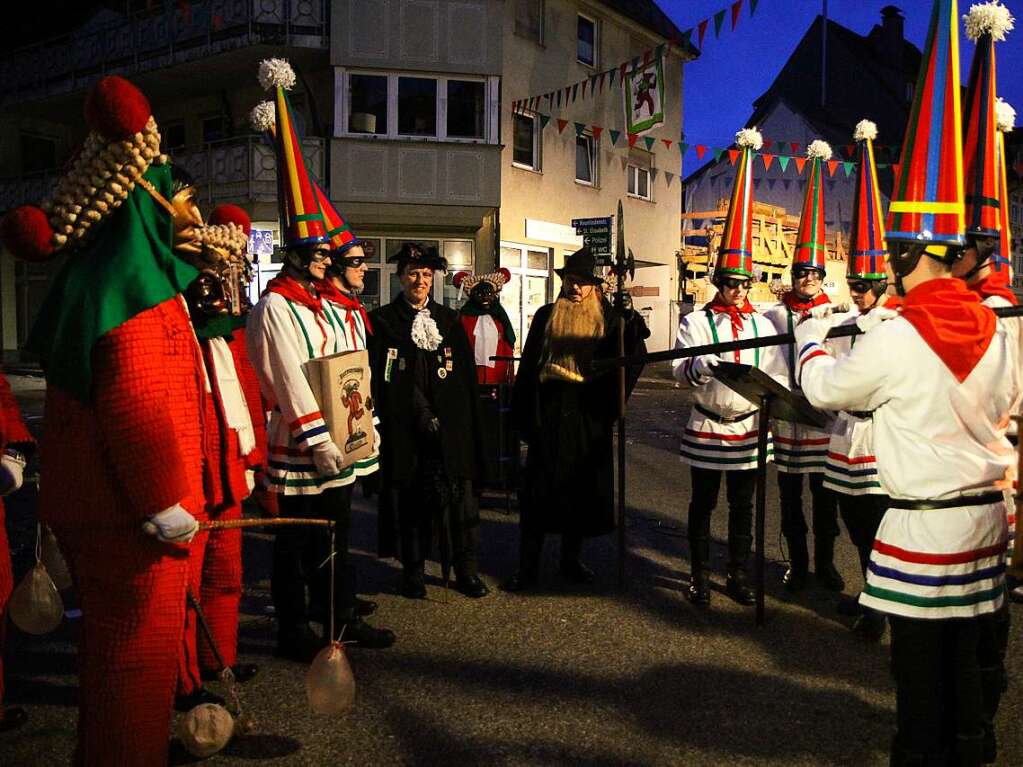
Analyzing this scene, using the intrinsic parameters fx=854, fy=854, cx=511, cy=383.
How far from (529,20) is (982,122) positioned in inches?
775

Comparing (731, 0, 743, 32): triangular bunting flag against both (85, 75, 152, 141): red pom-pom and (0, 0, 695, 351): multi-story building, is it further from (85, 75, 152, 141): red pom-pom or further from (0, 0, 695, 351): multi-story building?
(85, 75, 152, 141): red pom-pom

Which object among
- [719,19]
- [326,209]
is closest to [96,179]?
[326,209]

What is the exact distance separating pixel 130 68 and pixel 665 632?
21.9 m

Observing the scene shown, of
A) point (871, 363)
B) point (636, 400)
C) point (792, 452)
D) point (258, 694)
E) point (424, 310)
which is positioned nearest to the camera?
point (871, 363)

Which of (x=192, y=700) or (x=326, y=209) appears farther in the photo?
(x=326, y=209)

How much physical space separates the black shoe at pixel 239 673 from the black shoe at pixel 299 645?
0.25 meters

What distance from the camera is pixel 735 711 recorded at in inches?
142

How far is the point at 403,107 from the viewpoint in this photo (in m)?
19.5

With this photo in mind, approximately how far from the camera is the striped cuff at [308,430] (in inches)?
155

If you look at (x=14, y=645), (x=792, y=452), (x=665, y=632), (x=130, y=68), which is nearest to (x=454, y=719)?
(x=665, y=632)

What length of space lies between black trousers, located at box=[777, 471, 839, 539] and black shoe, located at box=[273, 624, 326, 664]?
9.65 ft

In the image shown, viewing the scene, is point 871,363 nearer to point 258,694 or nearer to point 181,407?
point 181,407

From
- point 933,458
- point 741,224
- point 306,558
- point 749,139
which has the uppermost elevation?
point 749,139

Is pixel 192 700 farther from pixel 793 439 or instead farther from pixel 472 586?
pixel 793 439
